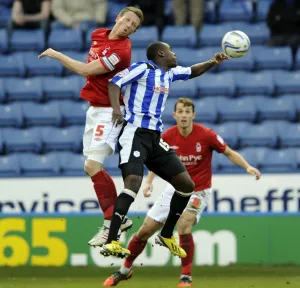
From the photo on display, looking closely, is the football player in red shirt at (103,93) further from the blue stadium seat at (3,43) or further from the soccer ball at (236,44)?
the blue stadium seat at (3,43)

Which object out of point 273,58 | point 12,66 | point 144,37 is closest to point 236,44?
point 273,58

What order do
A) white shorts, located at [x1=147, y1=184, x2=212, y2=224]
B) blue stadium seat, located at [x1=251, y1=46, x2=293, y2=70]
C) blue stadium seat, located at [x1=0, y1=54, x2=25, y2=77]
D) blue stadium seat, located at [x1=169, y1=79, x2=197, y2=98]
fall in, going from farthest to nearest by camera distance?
blue stadium seat, located at [x1=0, y1=54, x2=25, y2=77], blue stadium seat, located at [x1=251, y1=46, x2=293, y2=70], blue stadium seat, located at [x1=169, y1=79, x2=197, y2=98], white shorts, located at [x1=147, y1=184, x2=212, y2=224]

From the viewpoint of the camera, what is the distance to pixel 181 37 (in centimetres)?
1659

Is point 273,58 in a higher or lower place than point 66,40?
lower

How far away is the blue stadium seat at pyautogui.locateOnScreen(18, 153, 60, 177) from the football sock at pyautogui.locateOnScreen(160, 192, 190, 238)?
498 cm

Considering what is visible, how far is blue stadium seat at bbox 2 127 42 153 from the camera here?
1527 cm

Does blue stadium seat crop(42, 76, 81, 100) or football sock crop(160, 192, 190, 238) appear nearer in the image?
football sock crop(160, 192, 190, 238)

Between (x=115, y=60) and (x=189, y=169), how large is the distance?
2276 mm

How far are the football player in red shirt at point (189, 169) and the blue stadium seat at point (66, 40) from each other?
550 cm

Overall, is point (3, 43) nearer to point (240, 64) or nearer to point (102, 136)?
point (240, 64)

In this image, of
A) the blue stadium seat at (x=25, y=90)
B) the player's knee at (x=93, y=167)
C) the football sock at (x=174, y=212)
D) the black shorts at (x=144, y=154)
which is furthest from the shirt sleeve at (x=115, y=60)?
the blue stadium seat at (x=25, y=90)

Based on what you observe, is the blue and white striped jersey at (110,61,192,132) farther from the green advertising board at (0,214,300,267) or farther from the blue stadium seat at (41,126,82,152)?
the blue stadium seat at (41,126,82,152)

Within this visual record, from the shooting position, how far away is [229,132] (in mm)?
15078

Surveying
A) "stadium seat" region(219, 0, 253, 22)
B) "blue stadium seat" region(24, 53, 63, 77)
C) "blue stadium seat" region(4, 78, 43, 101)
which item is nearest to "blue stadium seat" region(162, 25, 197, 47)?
"stadium seat" region(219, 0, 253, 22)
